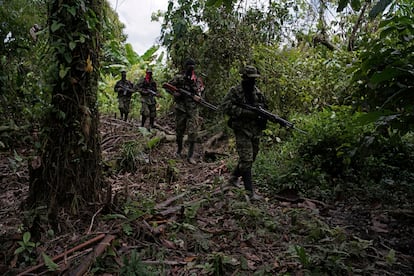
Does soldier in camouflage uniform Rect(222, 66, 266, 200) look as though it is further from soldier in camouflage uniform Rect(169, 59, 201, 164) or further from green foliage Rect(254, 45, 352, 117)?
green foliage Rect(254, 45, 352, 117)

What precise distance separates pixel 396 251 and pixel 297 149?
2.93 metres

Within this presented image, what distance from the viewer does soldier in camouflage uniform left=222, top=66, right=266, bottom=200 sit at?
509 centimetres

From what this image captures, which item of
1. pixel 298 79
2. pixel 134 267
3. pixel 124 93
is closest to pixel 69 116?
pixel 134 267

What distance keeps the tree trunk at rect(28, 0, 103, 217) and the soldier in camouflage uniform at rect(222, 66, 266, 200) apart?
2174mm

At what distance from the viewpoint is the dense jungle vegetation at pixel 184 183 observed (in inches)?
110

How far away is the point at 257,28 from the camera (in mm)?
9094

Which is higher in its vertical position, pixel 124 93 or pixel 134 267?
pixel 124 93

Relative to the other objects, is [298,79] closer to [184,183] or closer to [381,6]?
[184,183]

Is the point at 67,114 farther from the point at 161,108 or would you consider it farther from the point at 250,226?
the point at 161,108

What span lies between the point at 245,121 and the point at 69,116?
250 cm

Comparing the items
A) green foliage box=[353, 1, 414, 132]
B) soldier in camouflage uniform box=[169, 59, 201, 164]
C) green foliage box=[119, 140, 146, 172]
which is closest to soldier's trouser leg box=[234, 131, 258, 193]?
green foliage box=[119, 140, 146, 172]

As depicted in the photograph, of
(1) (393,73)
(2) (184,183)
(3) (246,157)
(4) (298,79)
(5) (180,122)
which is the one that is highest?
(4) (298,79)

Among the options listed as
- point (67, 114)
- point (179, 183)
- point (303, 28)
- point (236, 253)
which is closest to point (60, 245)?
point (67, 114)

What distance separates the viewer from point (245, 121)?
5.18 m
